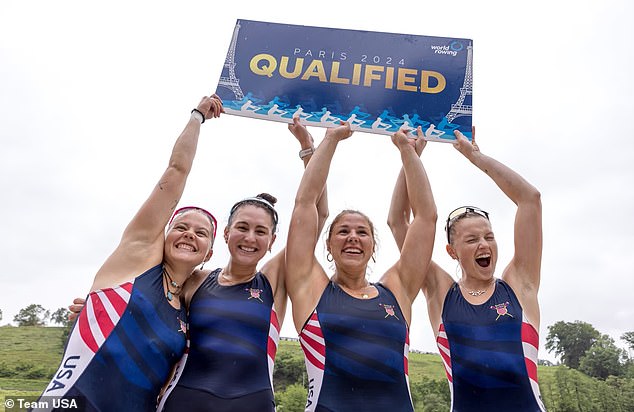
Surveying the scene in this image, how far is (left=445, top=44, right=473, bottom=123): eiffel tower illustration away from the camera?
542cm

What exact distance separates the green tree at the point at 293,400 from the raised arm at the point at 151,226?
5154 cm

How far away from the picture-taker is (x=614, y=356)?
6900 cm

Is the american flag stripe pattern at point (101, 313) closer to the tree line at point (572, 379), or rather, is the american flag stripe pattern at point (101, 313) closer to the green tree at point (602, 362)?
the tree line at point (572, 379)

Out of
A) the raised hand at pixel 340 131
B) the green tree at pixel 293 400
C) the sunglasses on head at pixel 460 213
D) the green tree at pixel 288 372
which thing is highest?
the raised hand at pixel 340 131

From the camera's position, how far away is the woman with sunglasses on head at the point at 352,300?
139 inches

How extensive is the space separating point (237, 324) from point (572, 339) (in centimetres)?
9074

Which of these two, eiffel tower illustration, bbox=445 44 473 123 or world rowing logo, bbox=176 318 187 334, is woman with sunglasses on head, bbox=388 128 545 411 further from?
world rowing logo, bbox=176 318 187 334

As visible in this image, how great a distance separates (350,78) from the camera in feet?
18.5

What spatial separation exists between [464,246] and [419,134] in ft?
5.21

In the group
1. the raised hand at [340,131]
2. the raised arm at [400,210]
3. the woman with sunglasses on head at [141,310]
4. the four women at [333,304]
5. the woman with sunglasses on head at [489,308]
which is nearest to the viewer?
the woman with sunglasses on head at [141,310]

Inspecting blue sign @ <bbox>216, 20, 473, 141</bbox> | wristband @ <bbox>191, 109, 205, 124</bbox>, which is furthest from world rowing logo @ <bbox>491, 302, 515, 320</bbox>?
wristband @ <bbox>191, 109, 205, 124</bbox>

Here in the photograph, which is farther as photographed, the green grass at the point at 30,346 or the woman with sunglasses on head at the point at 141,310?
the green grass at the point at 30,346

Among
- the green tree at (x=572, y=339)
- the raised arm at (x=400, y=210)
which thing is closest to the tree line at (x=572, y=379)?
the green tree at (x=572, y=339)

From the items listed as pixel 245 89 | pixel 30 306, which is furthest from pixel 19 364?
pixel 245 89
